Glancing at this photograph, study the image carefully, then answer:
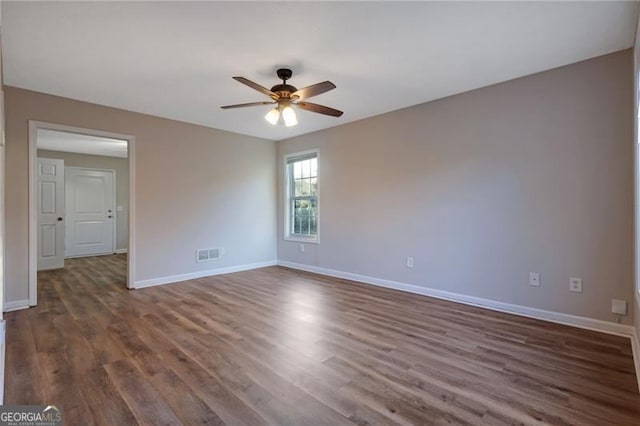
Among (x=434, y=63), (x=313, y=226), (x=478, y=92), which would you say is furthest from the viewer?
(x=313, y=226)

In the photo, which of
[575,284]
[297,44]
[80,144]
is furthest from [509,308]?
[80,144]

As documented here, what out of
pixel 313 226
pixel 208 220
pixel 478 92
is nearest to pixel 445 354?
pixel 478 92

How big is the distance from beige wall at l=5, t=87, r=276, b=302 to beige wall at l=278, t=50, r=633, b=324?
1.96m

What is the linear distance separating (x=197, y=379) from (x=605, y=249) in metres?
3.52

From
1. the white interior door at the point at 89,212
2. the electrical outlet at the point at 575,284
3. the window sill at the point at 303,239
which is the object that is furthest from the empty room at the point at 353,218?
the white interior door at the point at 89,212

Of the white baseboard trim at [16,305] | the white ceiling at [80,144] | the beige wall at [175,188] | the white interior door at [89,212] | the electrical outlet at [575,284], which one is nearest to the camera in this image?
the electrical outlet at [575,284]

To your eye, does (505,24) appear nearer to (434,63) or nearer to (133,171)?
(434,63)

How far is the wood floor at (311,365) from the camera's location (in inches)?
68.3

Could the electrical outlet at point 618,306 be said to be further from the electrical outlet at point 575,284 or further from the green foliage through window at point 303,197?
the green foliage through window at point 303,197

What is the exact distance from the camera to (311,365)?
2.23 meters

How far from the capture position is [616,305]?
271 cm

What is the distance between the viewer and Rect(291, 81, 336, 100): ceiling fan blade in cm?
261

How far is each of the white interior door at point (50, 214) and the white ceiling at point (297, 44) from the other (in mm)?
3109

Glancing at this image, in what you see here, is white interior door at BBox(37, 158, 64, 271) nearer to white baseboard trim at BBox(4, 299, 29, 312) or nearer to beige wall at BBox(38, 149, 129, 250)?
beige wall at BBox(38, 149, 129, 250)
